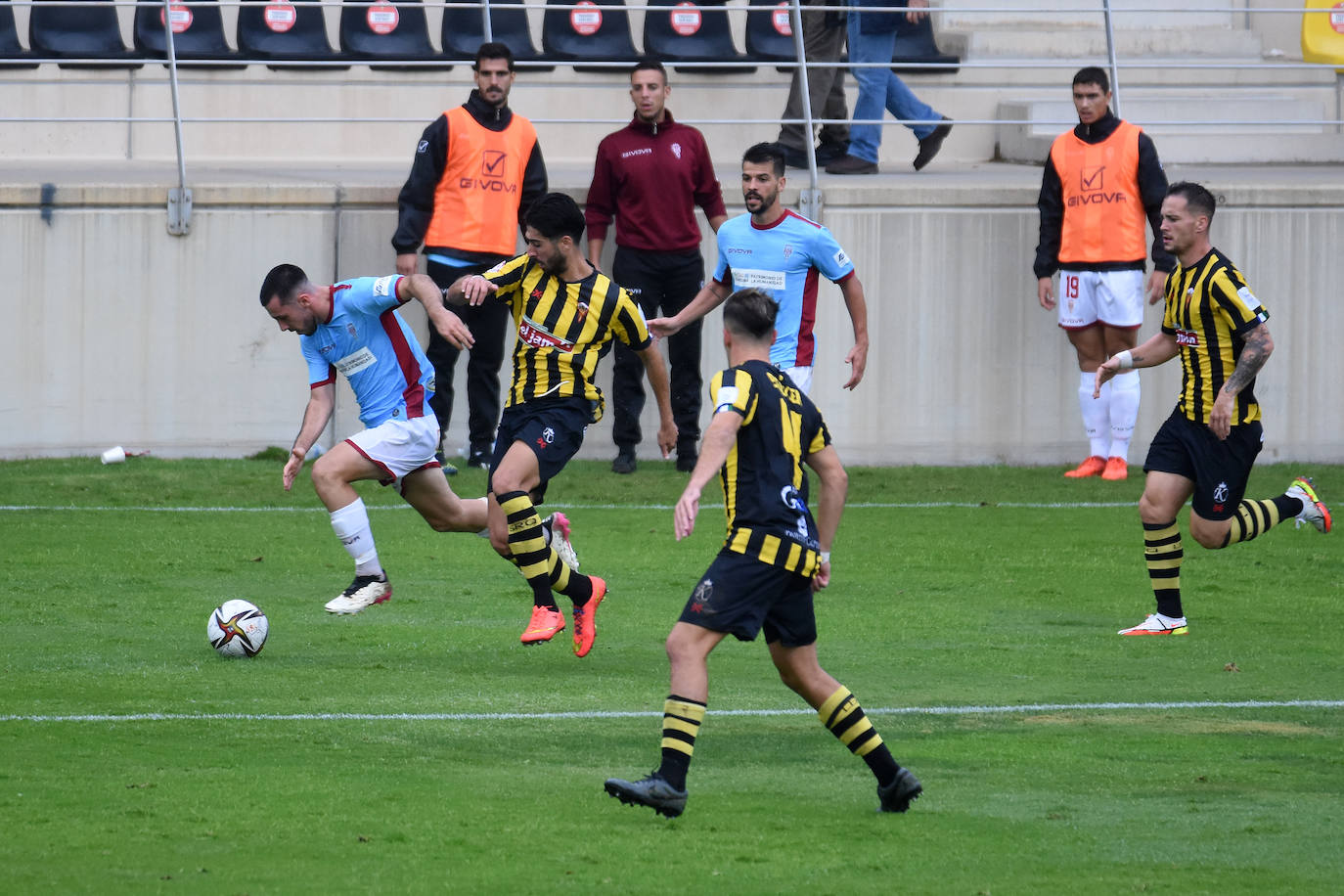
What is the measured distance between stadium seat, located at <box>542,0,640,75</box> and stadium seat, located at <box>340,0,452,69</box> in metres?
1.13

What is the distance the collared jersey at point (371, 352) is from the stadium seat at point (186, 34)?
30.6 ft

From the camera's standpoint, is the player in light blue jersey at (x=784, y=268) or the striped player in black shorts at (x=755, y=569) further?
the player in light blue jersey at (x=784, y=268)

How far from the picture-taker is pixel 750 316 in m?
5.83

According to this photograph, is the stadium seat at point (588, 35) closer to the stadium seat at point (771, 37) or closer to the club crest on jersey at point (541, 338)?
the stadium seat at point (771, 37)

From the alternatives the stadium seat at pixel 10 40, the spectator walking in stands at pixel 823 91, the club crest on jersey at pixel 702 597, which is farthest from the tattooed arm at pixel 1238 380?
the stadium seat at pixel 10 40

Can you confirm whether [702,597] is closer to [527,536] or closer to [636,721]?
[636,721]

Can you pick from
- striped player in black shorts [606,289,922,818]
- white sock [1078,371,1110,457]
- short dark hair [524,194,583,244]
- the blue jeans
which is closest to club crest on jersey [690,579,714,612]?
striped player in black shorts [606,289,922,818]

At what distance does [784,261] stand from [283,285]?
2.76 meters

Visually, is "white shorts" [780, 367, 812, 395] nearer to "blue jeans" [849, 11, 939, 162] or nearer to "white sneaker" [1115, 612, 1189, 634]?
"white sneaker" [1115, 612, 1189, 634]

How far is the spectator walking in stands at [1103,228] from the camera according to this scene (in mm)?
13320

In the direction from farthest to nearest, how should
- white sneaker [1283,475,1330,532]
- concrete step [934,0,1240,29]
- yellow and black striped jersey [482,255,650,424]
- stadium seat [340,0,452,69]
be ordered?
concrete step [934,0,1240,29] → stadium seat [340,0,452,69] → white sneaker [1283,475,1330,532] → yellow and black striped jersey [482,255,650,424]

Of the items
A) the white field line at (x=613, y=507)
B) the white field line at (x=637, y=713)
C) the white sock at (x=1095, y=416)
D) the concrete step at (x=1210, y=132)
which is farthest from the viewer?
the concrete step at (x=1210, y=132)

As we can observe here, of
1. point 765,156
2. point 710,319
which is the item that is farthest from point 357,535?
point 710,319

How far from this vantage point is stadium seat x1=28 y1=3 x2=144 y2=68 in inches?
686
